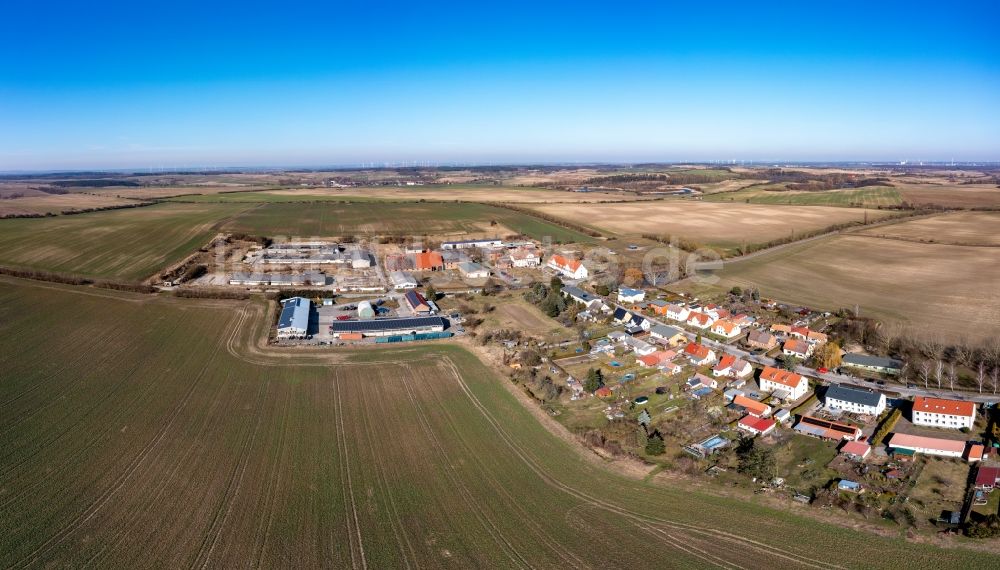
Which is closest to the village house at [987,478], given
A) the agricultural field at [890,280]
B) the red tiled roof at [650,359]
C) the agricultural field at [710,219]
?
the red tiled roof at [650,359]

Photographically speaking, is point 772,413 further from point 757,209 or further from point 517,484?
point 757,209

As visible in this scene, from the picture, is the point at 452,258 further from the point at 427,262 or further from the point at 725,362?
the point at 725,362

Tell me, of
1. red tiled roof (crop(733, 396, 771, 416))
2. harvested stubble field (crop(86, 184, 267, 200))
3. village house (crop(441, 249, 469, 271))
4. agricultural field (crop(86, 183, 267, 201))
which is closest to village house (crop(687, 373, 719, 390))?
red tiled roof (crop(733, 396, 771, 416))

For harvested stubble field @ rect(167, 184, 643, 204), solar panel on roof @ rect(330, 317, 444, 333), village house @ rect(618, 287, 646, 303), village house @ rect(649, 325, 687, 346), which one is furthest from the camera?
harvested stubble field @ rect(167, 184, 643, 204)

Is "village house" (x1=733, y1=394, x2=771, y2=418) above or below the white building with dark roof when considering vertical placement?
below

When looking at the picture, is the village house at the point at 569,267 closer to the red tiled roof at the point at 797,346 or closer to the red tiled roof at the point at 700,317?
the red tiled roof at the point at 700,317

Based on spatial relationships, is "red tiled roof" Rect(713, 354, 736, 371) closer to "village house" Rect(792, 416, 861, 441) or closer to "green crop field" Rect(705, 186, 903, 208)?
"village house" Rect(792, 416, 861, 441)
